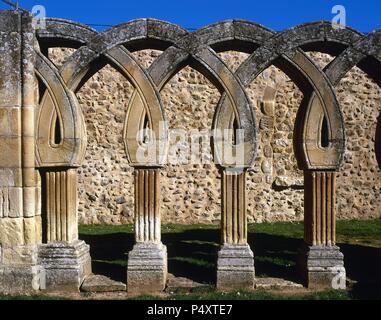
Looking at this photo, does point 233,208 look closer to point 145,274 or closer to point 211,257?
point 145,274

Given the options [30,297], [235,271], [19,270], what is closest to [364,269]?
[235,271]

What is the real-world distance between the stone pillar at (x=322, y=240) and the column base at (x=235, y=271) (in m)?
0.76

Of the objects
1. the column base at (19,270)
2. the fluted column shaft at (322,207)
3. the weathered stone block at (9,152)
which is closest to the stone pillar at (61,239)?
the column base at (19,270)

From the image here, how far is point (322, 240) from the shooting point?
678cm

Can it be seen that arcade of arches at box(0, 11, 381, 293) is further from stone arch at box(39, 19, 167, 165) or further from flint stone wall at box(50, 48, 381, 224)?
flint stone wall at box(50, 48, 381, 224)

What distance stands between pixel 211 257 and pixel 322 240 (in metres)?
2.37

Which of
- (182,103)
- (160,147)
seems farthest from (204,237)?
(160,147)

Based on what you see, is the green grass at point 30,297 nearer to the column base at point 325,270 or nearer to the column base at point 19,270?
the column base at point 19,270

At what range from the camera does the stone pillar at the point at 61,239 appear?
6727 mm

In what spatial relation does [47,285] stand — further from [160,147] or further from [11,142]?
[160,147]

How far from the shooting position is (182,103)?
1283 centimetres

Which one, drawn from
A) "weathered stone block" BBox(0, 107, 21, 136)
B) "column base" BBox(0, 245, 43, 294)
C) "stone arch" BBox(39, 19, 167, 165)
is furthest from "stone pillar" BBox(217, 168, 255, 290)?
"weathered stone block" BBox(0, 107, 21, 136)

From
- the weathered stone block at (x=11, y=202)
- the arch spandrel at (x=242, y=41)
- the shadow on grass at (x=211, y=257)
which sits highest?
the arch spandrel at (x=242, y=41)
